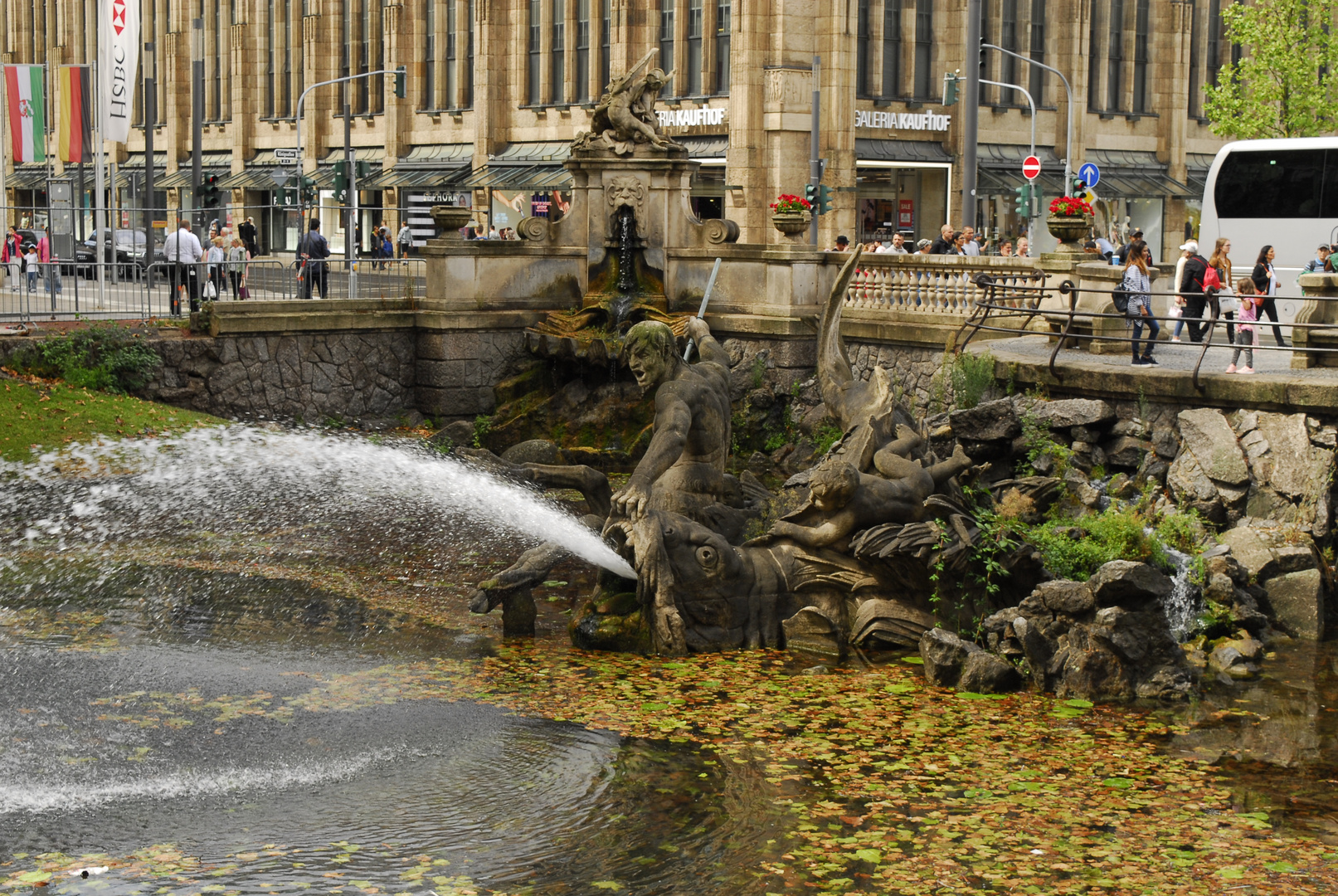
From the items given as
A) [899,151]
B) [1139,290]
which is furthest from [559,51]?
[1139,290]

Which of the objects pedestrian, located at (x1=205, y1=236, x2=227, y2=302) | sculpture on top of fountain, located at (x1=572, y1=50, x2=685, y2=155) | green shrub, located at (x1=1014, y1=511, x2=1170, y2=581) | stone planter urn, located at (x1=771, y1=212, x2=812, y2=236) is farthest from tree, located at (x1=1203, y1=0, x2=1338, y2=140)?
green shrub, located at (x1=1014, y1=511, x2=1170, y2=581)

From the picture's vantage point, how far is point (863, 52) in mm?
49312

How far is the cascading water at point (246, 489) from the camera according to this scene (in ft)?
62.9

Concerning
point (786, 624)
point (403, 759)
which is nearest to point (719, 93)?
point (786, 624)

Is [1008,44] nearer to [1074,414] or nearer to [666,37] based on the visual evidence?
[666,37]

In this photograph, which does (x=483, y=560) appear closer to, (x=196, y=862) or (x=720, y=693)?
(x=720, y=693)

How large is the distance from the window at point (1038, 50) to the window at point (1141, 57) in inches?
172

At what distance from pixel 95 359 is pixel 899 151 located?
29.5 meters

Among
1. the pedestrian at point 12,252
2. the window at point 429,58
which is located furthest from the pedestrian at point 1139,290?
the window at point 429,58

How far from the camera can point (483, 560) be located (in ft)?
61.9

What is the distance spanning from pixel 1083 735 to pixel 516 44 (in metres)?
47.0

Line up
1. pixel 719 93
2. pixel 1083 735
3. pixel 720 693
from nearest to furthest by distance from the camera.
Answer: pixel 1083 735
pixel 720 693
pixel 719 93

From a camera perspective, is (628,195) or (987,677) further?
(628,195)

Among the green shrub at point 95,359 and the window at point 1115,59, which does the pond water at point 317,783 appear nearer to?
the green shrub at point 95,359
